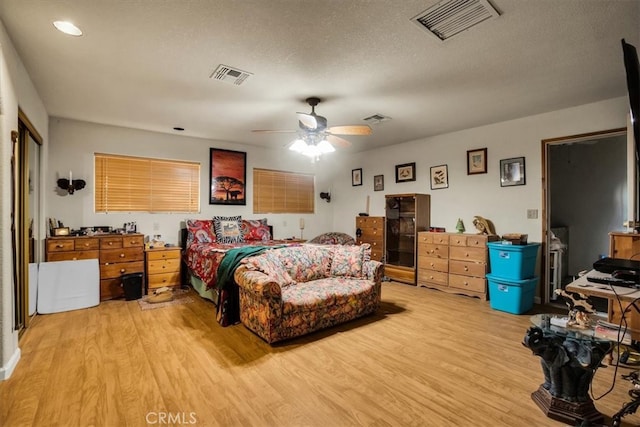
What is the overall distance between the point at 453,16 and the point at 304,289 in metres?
2.57

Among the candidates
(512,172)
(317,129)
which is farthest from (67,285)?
(512,172)

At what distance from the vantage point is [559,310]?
12.1 feet

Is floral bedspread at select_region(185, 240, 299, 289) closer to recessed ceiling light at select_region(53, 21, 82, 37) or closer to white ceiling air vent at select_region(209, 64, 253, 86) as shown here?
white ceiling air vent at select_region(209, 64, 253, 86)

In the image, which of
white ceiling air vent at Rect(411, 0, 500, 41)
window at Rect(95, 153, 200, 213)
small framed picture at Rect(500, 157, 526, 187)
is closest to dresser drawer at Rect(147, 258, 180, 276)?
window at Rect(95, 153, 200, 213)

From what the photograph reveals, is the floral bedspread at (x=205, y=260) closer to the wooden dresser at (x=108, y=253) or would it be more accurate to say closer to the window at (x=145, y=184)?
the wooden dresser at (x=108, y=253)

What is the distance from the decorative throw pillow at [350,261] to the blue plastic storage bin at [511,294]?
1.60 m

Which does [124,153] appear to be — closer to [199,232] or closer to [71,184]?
[71,184]

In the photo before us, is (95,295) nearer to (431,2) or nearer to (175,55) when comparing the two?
(175,55)

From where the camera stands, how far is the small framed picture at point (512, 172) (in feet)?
13.4

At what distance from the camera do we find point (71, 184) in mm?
4133

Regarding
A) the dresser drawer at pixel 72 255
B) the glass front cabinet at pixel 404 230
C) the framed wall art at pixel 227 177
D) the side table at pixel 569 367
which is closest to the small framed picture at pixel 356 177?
the glass front cabinet at pixel 404 230

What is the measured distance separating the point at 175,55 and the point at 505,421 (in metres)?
3.43

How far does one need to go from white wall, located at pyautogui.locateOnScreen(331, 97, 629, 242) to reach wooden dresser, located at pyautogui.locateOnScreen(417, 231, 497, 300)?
1.69ft

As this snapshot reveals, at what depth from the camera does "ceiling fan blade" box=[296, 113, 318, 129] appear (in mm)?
3010
